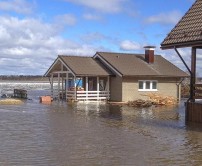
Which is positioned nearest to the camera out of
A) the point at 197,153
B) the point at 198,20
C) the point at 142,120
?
the point at 197,153

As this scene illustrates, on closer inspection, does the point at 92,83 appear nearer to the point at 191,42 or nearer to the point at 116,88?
the point at 116,88

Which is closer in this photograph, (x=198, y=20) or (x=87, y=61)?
(x=198, y=20)

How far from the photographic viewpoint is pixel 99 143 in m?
13.7

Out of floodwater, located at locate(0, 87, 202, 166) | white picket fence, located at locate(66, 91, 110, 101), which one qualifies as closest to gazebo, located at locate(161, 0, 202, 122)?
floodwater, located at locate(0, 87, 202, 166)

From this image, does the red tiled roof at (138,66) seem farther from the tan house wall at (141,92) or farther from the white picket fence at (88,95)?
the white picket fence at (88,95)

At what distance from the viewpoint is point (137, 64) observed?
38.2m

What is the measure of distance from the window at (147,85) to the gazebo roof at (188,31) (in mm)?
16915

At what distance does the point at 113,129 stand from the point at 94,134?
1.66 meters

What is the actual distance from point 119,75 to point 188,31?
55.5 feet

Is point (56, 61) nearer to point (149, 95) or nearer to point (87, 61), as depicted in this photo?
point (87, 61)

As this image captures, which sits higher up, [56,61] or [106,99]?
[56,61]

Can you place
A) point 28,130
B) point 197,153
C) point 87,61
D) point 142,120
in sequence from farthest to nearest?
1. point 87,61
2. point 142,120
3. point 28,130
4. point 197,153

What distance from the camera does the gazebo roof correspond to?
60.1 feet

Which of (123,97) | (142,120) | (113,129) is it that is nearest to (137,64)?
(123,97)
